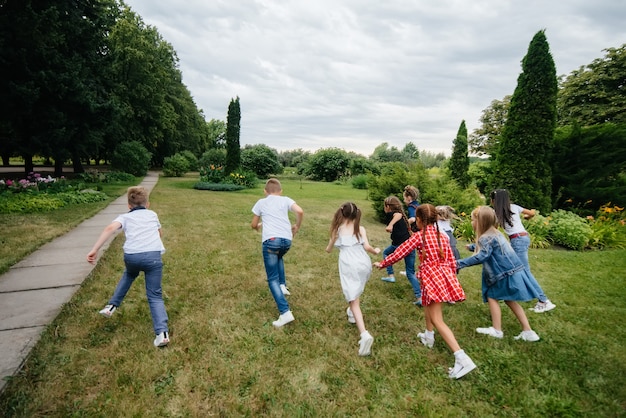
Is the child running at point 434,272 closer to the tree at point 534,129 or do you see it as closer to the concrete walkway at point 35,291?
the concrete walkway at point 35,291

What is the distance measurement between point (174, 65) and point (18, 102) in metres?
32.7

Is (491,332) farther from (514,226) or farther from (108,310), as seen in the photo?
(108,310)

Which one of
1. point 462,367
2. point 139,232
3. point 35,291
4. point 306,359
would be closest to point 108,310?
point 139,232

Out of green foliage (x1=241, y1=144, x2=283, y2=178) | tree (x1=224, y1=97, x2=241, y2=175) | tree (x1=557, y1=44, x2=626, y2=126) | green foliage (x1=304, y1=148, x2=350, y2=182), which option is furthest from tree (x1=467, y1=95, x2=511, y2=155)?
tree (x1=224, y1=97, x2=241, y2=175)

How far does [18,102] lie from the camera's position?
13.1m

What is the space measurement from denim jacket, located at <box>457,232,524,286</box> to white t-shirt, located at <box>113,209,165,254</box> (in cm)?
358

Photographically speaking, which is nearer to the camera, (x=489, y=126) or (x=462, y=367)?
(x=462, y=367)

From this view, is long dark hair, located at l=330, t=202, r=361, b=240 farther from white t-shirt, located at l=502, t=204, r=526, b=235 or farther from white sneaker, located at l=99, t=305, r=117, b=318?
white sneaker, located at l=99, t=305, r=117, b=318

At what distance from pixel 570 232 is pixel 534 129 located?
3423 millimetres

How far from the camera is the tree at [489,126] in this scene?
123 ft

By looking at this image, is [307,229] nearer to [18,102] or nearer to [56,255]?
[56,255]

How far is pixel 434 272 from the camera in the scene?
333cm

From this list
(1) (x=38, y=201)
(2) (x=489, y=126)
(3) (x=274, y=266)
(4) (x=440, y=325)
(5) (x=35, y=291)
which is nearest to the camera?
(4) (x=440, y=325)

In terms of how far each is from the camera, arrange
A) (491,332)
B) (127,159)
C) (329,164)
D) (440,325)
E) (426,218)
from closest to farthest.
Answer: (440,325), (426,218), (491,332), (127,159), (329,164)
